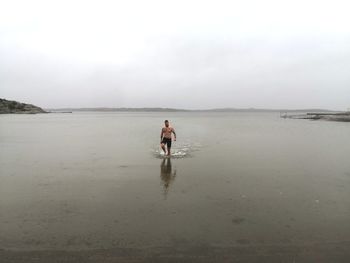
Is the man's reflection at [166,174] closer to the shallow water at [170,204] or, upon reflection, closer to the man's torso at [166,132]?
the shallow water at [170,204]

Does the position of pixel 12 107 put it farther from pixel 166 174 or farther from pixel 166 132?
pixel 166 174

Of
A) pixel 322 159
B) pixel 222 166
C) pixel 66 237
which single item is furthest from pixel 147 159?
pixel 66 237

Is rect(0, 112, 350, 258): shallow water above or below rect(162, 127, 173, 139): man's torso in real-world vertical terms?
below

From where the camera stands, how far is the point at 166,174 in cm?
1187

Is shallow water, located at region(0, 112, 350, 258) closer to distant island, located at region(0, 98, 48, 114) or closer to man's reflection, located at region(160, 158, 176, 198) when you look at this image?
man's reflection, located at region(160, 158, 176, 198)

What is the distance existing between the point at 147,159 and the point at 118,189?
20.3ft

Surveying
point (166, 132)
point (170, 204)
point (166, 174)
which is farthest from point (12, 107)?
point (170, 204)

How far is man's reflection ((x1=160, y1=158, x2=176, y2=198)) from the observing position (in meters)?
10.1

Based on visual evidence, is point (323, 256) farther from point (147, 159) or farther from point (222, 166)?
point (147, 159)

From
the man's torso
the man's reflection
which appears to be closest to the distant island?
the man's torso

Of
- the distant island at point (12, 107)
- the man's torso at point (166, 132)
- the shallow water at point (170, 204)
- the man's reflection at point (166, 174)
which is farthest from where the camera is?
the distant island at point (12, 107)

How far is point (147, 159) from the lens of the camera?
15766mm

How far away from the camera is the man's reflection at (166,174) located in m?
10.1

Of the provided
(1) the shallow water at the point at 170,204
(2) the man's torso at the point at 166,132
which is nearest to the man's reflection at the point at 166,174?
(1) the shallow water at the point at 170,204
